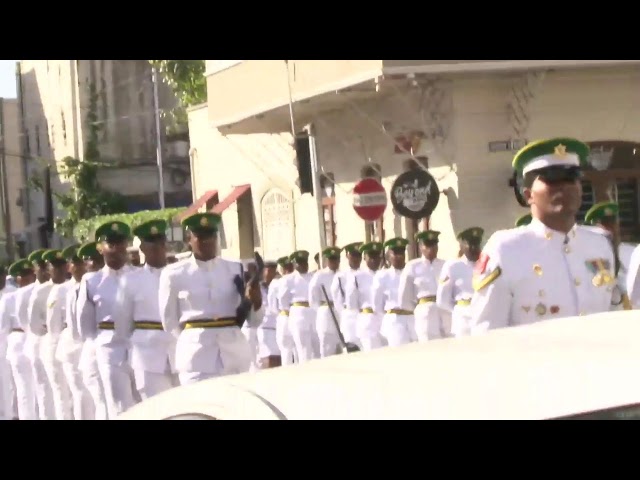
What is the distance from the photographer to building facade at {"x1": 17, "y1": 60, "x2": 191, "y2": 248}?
5034cm

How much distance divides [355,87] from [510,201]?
271 centimetres

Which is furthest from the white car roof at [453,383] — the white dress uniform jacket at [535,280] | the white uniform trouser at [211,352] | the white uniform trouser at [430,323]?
the white uniform trouser at [430,323]

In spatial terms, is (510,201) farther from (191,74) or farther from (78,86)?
(78,86)

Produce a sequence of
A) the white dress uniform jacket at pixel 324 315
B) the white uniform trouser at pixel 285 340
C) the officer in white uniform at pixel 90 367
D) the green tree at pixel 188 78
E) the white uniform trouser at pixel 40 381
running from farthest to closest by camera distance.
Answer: the green tree at pixel 188 78
the white uniform trouser at pixel 285 340
the white dress uniform jacket at pixel 324 315
the white uniform trouser at pixel 40 381
the officer in white uniform at pixel 90 367

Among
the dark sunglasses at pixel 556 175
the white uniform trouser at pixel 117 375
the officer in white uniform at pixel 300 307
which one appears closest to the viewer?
the dark sunglasses at pixel 556 175

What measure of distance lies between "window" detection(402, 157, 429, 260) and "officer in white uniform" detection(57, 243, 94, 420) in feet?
23.3

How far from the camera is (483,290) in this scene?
6340 millimetres

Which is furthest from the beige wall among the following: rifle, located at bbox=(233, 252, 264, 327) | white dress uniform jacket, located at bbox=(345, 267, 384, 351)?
rifle, located at bbox=(233, 252, 264, 327)

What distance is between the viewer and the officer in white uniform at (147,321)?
11.4m

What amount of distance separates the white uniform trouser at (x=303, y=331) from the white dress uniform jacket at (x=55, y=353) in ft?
16.2

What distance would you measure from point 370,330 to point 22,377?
4.20 metres

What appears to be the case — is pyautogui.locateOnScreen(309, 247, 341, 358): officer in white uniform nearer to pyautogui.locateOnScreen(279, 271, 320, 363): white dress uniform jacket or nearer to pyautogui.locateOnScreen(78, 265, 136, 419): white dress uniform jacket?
pyautogui.locateOnScreen(279, 271, 320, 363): white dress uniform jacket

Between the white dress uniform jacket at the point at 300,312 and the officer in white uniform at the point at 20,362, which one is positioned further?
the white dress uniform jacket at the point at 300,312

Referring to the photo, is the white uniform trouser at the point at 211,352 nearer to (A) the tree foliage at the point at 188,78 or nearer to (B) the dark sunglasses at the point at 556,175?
(B) the dark sunglasses at the point at 556,175
